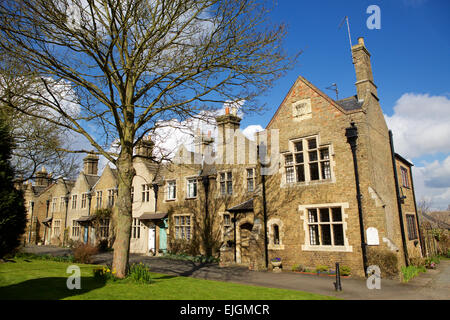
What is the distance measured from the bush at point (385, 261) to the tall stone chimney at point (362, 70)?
28.2ft

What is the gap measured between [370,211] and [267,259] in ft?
20.5

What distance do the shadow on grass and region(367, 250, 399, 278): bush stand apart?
1129 centimetres

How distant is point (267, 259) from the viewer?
1694 cm

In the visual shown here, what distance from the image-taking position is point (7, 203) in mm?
12891

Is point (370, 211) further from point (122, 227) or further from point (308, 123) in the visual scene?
point (122, 227)

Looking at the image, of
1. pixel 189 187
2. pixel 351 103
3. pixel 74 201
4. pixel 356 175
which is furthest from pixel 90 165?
pixel 356 175

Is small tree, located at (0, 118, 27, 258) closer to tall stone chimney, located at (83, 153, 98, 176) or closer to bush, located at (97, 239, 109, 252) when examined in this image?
bush, located at (97, 239, 109, 252)

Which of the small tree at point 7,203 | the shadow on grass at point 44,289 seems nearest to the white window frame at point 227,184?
the small tree at point 7,203

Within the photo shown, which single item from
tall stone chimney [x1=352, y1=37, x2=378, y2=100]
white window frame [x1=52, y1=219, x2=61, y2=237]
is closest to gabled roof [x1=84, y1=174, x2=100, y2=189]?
white window frame [x1=52, y1=219, x2=61, y2=237]

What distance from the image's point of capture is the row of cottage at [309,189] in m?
14.4

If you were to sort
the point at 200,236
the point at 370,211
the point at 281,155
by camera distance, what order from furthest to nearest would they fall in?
the point at 200,236 < the point at 281,155 < the point at 370,211

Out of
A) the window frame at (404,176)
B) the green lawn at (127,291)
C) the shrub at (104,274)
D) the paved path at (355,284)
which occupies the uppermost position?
the window frame at (404,176)

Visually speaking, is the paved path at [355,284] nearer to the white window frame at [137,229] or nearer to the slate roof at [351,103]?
the slate roof at [351,103]
